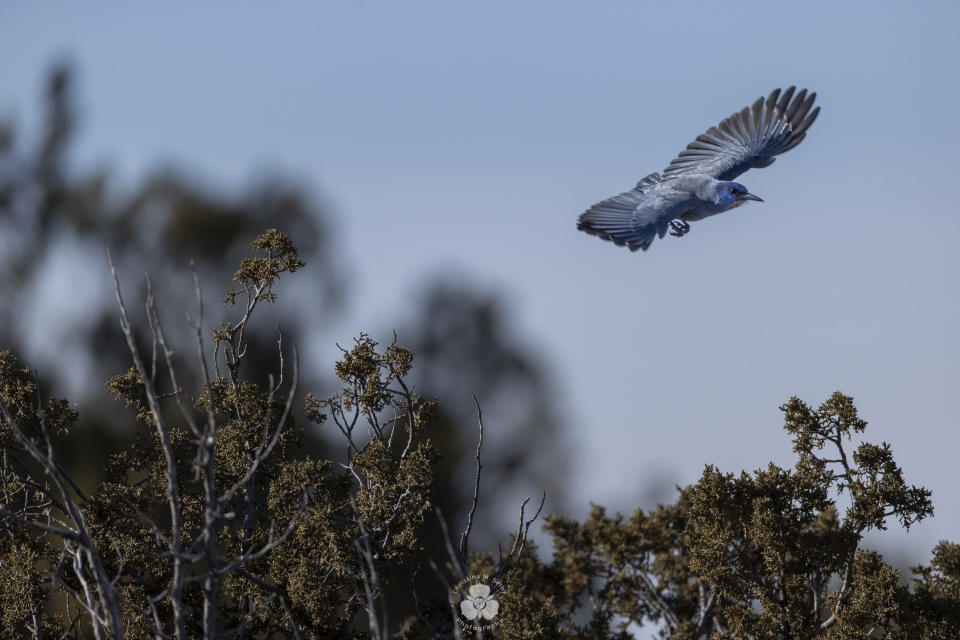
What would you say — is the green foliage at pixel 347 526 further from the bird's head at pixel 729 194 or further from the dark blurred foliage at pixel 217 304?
the dark blurred foliage at pixel 217 304

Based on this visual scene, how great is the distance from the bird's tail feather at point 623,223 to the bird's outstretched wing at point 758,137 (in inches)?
39.4

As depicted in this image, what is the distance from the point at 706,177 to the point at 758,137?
1116mm

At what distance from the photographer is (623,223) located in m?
9.66

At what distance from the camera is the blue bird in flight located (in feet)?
31.8

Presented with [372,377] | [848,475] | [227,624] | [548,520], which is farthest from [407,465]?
[848,475]

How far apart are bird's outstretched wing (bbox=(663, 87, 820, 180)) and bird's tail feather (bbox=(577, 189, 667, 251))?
1.00m

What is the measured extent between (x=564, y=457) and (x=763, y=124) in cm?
1928

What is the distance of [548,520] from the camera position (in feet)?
36.9

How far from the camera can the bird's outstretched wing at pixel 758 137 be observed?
10930 millimetres

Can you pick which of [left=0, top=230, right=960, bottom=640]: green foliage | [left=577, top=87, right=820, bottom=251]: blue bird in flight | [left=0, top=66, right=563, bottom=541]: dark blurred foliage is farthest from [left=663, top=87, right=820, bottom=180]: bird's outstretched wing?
[left=0, top=66, right=563, bottom=541]: dark blurred foliage

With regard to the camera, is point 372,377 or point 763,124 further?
point 763,124

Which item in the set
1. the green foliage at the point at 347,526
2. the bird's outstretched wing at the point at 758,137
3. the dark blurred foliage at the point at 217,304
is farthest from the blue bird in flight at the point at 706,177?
the dark blurred foliage at the point at 217,304

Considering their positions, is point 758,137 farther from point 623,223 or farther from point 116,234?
point 116,234

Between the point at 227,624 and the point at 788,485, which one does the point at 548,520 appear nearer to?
the point at 788,485
